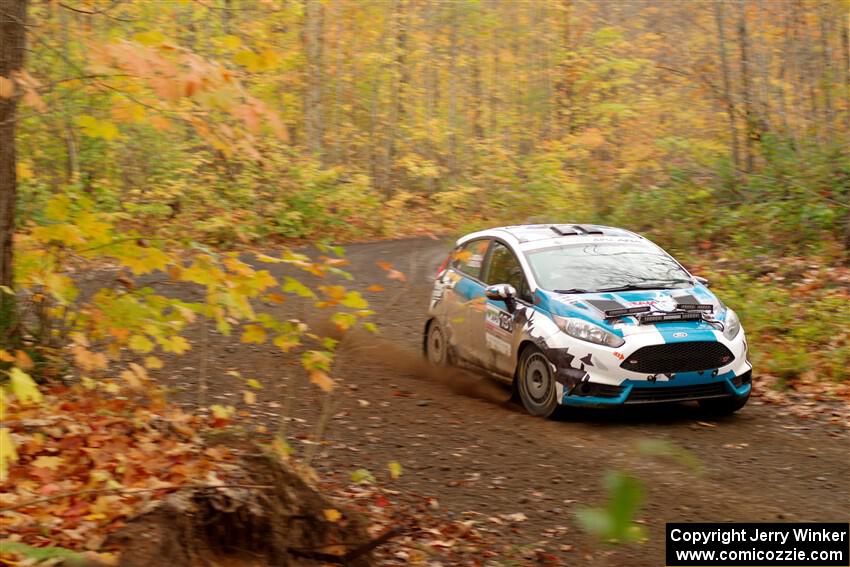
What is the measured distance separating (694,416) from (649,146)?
14.8 m

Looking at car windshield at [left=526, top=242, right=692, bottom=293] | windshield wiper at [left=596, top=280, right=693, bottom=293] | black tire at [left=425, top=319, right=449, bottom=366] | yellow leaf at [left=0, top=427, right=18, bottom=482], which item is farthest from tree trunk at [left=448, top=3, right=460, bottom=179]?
yellow leaf at [left=0, top=427, right=18, bottom=482]

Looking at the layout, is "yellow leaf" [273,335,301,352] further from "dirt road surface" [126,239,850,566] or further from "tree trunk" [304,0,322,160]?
"tree trunk" [304,0,322,160]

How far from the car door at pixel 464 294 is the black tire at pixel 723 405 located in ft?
8.42

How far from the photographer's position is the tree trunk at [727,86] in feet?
60.8

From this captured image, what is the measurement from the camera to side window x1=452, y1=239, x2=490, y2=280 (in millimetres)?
10750

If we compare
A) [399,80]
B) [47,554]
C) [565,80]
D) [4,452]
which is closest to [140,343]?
[47,554]

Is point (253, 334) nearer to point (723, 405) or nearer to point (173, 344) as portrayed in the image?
point (173, 344)

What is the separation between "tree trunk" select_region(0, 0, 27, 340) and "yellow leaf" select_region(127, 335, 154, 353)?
0.98m

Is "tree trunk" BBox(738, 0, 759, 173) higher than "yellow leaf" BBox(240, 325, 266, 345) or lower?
higher

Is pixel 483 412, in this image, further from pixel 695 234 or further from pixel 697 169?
pixel 697 169

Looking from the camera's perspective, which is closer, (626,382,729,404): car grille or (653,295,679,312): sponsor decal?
(626,382,729,404): car grille

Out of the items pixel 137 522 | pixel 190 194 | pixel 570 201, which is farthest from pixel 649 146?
pixel 137 522

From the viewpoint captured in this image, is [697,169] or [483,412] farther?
[697,169]

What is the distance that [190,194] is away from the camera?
2486 centimetres
